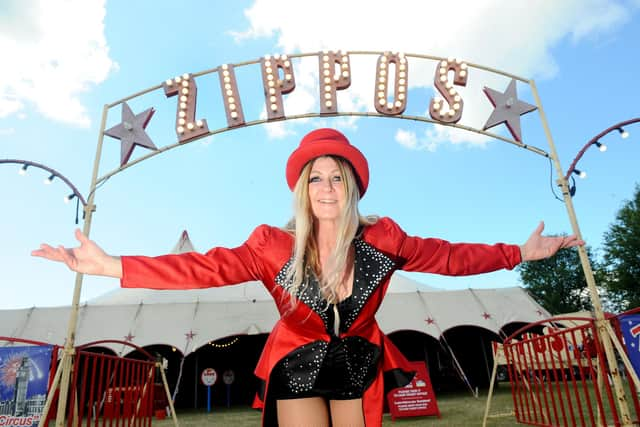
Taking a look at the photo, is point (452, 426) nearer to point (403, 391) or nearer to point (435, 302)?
point (403, 391)

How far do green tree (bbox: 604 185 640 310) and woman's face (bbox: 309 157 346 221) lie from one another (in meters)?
23.7

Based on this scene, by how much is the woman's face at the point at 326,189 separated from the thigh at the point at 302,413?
782 millimetres

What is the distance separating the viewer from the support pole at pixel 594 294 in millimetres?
3199

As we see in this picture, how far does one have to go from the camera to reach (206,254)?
1.90 metres

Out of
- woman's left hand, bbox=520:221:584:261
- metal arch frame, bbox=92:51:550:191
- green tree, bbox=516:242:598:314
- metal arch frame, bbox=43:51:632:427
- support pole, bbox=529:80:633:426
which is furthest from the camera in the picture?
green tree, bbox=516:242:598:314

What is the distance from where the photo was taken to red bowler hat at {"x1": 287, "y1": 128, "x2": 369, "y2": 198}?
2.05 meters

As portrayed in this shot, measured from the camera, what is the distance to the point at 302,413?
5.90 feet

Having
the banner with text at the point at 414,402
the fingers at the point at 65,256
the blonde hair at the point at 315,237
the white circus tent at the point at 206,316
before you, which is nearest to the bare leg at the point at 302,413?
the blonde hair at the point at 315,237

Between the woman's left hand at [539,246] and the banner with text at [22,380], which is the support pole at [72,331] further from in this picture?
the woman's left hand at [539,246]

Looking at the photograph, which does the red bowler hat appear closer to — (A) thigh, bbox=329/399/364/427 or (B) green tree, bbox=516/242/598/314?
(A) thigh, bbox=329/399/364/427

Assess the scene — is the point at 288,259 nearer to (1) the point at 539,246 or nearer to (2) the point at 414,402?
(1) the point at 539,246

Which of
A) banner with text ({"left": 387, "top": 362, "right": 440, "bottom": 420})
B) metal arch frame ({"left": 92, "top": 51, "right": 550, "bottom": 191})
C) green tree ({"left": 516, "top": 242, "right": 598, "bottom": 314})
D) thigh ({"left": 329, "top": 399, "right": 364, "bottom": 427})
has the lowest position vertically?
banner with text ({"left": 387, "top": 362, "right": 440, "bottom": 420})

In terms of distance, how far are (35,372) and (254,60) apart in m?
3.82

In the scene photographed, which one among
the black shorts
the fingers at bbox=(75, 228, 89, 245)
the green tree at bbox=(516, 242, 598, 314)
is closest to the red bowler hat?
the black shorts
